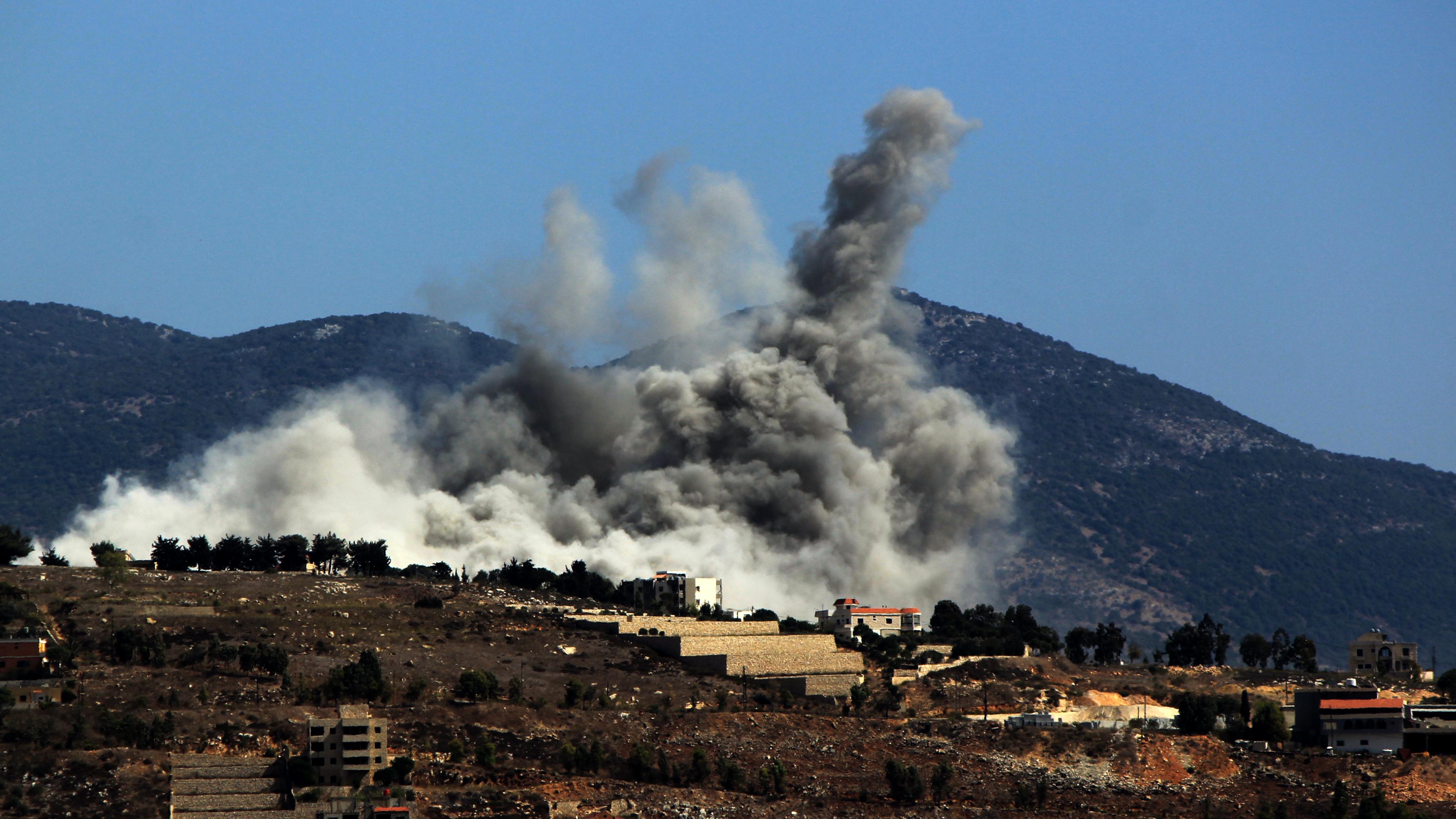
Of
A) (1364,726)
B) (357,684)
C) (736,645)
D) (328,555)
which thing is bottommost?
(1364,726)

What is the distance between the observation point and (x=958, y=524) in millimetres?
137750

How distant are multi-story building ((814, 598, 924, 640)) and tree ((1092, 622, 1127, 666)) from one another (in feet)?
35.8

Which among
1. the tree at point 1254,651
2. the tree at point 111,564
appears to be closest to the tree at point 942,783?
the tree at point 111,564

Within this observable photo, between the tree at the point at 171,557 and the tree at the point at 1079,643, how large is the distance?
51.3m

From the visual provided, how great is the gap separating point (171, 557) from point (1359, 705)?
62.9m

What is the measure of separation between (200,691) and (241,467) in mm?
61791

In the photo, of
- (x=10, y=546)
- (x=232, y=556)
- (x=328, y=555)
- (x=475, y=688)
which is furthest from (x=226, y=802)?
(x=328, y=555)

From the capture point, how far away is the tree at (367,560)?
11750cm

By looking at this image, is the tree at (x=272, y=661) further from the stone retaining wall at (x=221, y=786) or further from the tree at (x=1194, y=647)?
the tree at (x=1194, y=647)

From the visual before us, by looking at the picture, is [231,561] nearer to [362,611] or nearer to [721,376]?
[362,611]

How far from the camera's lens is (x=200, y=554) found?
375 feet

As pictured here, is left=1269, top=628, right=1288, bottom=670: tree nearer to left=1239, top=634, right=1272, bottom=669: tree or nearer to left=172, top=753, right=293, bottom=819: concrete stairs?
left=1239, top=634, right=1272, bottom=669: tree

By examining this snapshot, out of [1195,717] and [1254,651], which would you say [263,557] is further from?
[1254,651]

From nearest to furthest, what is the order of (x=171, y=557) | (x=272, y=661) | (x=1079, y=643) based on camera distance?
(x=272, y=661)
(x=171, y=557)
(x=1079, y=643)
